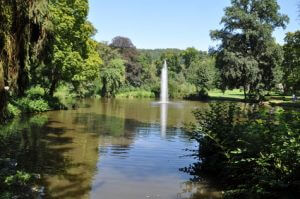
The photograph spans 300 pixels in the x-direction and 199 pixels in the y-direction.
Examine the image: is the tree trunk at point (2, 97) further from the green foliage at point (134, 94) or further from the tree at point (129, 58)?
the tree at point (129, 58)

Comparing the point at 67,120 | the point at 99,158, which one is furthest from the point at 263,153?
the point at 67,120

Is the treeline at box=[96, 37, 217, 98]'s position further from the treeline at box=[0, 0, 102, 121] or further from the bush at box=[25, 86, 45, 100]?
the bush at box=[25, 86, 45, 100]

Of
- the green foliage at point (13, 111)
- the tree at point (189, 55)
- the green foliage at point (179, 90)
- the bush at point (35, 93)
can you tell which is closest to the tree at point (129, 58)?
the green foliage at point (179, 90)

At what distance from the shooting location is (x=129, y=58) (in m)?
79.7

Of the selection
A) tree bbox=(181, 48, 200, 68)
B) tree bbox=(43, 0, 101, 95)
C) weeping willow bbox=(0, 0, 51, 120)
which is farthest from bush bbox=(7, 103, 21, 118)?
tree bbox=(181, 48, 200, 68)

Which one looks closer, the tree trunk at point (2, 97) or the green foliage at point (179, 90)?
the tree trunk at point (2, 97)

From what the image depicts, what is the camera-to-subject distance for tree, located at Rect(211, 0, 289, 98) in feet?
169

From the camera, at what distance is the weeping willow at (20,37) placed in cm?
762

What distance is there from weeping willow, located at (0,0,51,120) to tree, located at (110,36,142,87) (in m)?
66.7

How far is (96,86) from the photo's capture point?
60469 mm

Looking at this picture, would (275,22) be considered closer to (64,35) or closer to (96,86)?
(96,86)

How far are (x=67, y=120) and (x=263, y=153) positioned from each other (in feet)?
62.7

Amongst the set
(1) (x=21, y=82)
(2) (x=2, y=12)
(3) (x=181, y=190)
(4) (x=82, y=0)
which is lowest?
(3) (x=181, y=190)

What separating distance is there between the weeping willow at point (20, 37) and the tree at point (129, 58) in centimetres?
6672
